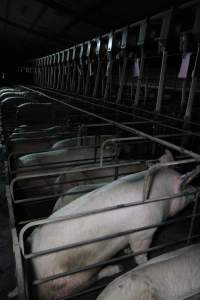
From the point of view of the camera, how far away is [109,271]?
1769 mm

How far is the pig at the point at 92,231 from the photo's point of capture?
58.4 inches

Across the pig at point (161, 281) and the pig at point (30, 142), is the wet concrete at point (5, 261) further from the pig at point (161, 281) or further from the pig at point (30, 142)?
the pig at point (30, 142)

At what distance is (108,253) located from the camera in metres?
1.66

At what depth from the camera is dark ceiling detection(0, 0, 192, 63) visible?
12.5ft

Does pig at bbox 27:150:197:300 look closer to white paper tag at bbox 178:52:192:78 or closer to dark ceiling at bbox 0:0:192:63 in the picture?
white paper tag at bbox 178:52:192:78

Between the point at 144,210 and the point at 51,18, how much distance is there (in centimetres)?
541

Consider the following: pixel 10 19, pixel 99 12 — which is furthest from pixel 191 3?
pixel 10 19

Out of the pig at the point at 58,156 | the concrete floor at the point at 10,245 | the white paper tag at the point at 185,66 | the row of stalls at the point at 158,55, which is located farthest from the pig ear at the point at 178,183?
the white paper tag at the point at 185,66

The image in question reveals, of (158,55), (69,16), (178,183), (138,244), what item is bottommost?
(138,244)

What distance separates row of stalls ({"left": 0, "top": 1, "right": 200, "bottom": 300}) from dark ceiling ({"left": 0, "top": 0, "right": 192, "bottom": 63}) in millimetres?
225

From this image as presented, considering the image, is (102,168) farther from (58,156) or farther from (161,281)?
(58,156)

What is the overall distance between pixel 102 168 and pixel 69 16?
450cm

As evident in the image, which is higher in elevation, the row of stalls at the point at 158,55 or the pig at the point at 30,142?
the row of stalls at the point at 158,55

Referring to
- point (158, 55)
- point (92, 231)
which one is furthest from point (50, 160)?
point (158, 55)
